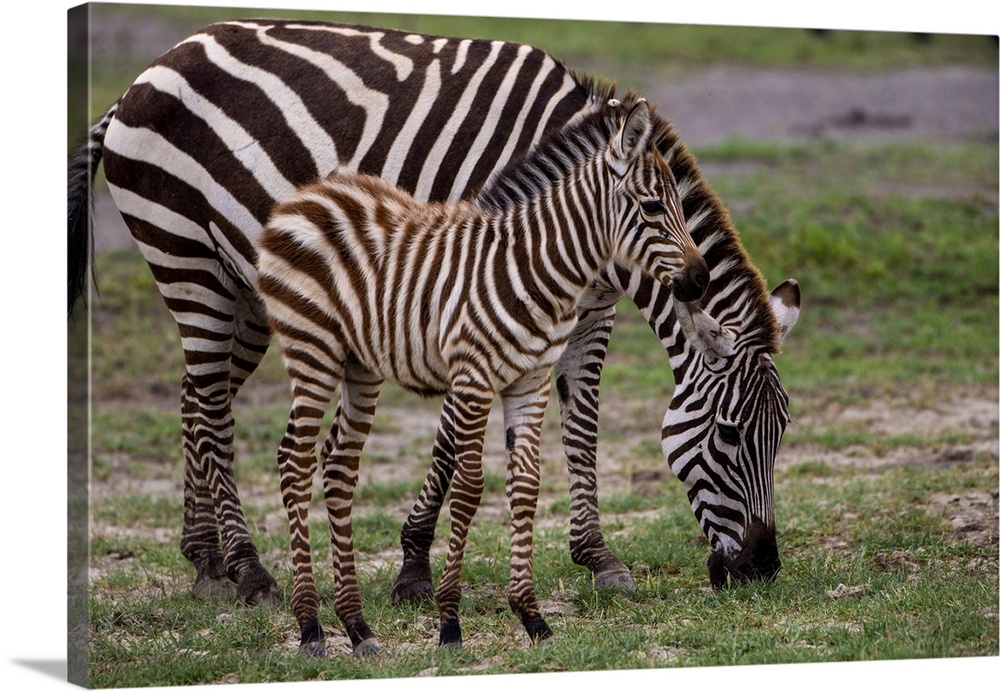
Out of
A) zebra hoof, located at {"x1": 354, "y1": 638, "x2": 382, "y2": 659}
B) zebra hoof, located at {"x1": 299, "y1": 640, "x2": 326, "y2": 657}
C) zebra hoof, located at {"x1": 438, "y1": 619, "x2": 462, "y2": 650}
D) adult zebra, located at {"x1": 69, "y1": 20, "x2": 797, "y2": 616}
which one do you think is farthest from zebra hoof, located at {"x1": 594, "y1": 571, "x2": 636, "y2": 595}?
zebra hoof, located at {"x1": 299, "y1": 640, "x2": 326, "y2": 657}

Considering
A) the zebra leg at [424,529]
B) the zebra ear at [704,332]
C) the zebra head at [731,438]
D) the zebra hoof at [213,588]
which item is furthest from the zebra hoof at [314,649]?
the zebra ear at [704,332]

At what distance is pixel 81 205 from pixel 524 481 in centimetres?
328

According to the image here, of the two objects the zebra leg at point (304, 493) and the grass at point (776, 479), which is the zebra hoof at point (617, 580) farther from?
the zebra leg at point (304, 493)

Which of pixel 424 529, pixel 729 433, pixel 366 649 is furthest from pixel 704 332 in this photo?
pixel 366 649

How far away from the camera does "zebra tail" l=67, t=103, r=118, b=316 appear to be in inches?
262

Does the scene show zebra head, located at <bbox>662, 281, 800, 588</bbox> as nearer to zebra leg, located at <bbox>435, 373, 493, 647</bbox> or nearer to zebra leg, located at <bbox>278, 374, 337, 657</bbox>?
zebra leg, located at <bbox>435, 373, 493, 647</bbox>

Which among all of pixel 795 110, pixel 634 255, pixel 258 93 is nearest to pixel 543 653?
pixel 634 255

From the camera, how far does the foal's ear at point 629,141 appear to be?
5852mm

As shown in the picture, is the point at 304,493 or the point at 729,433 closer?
the point at 304,493

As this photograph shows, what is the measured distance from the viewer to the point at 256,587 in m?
7.30

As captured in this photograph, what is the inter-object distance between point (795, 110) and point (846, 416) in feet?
15.8

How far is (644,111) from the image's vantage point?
18.9ft

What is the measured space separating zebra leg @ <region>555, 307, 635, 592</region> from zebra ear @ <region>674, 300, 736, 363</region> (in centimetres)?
85

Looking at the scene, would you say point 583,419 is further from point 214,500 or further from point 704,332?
point 214,500
